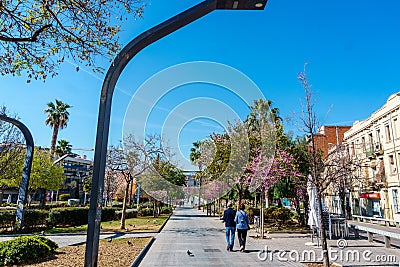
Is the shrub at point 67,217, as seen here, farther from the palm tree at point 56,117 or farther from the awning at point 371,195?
the awning at point 371,195

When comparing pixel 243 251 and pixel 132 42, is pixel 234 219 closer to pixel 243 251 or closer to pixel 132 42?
pixel 243 251

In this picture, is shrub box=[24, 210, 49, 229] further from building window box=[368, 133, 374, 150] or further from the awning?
building window box=[368, 133, 374, 150]

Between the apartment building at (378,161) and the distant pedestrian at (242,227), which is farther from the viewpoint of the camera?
the apartment building at (378,161)

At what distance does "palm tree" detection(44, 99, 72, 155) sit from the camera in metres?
34.0

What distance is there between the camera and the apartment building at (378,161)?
950 inches

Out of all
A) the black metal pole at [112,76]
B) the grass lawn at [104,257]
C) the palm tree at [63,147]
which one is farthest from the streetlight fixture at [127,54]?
the palm tree at [63,147]

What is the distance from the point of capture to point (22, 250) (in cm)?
661

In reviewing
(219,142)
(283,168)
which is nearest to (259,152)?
(283,168)

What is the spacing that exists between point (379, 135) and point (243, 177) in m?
16.5

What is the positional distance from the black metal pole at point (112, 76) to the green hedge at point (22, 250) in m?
4.11

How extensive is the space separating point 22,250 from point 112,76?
5175 mm

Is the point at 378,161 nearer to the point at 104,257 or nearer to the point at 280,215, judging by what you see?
the point at 280,215

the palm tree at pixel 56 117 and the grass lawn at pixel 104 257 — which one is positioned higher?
the palm tree at pixel 56 117

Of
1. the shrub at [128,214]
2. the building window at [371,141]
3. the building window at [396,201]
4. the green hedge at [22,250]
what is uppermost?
the building window at [371,141]
